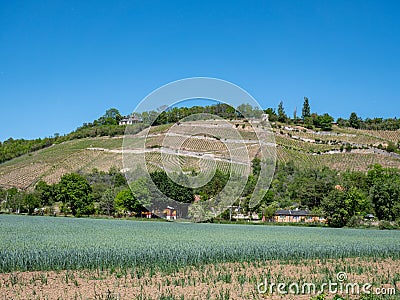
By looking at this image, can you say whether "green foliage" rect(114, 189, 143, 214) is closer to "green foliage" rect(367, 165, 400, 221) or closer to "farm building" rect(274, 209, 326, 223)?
"farm building" rect(274, 209, 326, 223)

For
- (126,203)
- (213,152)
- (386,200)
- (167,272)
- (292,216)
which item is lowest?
(292,216)

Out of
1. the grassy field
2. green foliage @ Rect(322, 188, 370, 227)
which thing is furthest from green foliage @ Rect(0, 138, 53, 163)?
the grassy field

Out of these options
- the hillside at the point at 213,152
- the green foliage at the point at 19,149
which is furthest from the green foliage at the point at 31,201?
the green foliage at the point at 19,149

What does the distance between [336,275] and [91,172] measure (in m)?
104

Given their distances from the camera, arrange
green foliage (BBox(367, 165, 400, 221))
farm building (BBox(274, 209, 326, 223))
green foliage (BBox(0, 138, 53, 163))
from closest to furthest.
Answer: green foliage (BBox(367, 165, 400, 221))
farm building (BBox(274, 209, 326, 223))
green foliage (BBox(0, 138, 53, 163))

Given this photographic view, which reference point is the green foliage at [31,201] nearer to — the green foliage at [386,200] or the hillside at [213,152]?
the hillside at [213,152]

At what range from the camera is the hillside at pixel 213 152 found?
114750 mm

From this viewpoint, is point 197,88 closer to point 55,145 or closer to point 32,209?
point 32,209

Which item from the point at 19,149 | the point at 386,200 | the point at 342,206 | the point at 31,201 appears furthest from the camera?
the point at 19,149

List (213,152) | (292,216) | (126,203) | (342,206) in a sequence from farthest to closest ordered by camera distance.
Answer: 1. (213,152)
2. (292,216)
3. (126,203)
4. (342,206)

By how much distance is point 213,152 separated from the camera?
99.2 m

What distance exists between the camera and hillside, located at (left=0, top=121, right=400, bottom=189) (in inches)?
4518

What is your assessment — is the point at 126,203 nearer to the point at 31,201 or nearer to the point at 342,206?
the point at 31,201

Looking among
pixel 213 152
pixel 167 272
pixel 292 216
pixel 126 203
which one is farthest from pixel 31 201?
pixel 167 272
